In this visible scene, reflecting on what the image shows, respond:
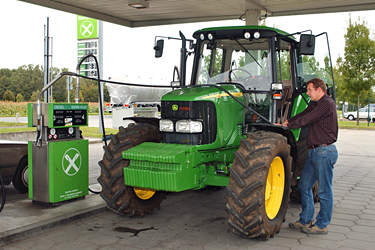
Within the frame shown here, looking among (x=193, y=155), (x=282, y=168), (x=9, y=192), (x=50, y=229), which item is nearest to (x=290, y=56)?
(x=282, y=168)

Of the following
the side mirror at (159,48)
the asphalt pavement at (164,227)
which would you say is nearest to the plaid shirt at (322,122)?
the asphalt pavement at (164,227)

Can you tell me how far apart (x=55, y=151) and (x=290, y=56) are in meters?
4.18

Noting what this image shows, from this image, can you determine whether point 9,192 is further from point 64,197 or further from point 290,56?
point 290,56

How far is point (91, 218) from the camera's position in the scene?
6.12 m

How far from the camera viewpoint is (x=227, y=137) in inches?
228

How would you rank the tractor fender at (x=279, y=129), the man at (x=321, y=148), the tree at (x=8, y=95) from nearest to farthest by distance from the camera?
the man at (x=321, y=148) → the tractor fender at (x=279, y=129) → the tree at (x=8, y=95)

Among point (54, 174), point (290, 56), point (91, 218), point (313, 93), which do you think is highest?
point (290, 56)

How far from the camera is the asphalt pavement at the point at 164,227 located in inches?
195

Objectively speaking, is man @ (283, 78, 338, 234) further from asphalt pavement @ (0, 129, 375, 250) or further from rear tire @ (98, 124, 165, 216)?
rear tire @ (98, 124, 165, 216)

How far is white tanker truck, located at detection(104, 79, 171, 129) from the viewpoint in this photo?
70.3 feet

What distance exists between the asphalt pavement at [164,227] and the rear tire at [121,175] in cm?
25

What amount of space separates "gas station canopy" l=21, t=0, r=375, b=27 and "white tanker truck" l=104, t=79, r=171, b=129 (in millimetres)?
7659

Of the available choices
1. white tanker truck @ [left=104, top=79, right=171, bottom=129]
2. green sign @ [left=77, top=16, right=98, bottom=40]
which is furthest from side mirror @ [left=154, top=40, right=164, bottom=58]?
white tanker truck @ [left=104, top=79, right=171, bottom=129]

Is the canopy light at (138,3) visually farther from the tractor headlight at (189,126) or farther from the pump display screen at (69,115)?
the tractor headlight at (189,126)
